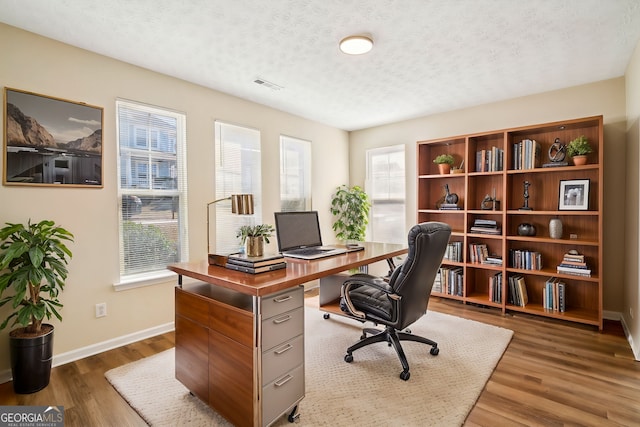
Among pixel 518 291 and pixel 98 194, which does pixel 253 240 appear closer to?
pixel 98 194

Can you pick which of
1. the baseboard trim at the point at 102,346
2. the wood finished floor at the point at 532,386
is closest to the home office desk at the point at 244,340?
the wood finished floor at the point at 532,386

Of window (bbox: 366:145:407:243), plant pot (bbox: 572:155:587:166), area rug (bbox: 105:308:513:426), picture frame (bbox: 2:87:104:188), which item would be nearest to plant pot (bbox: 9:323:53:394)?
area rug (bbox: 105:308:513:426)

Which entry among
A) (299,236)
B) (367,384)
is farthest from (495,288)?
(299,236)

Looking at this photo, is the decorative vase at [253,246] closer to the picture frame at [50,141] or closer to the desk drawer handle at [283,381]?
the desk drawer handle at [283,381]

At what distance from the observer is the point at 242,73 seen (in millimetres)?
3104

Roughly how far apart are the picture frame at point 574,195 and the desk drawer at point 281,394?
3.26 metres

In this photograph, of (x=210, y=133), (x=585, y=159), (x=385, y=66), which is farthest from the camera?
(x=210, y=133)

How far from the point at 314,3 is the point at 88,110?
204 centimetres

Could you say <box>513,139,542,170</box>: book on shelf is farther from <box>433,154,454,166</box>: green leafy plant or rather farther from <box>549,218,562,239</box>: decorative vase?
<box>433,154,454,166</box>: green leafy plant

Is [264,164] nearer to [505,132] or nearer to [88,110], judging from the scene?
[88,110]

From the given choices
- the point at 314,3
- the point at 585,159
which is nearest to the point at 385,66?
the point at 314,3

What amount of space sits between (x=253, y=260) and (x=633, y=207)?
10.8 feet

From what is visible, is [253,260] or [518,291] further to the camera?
[518,291]

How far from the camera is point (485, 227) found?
12.7 feet
